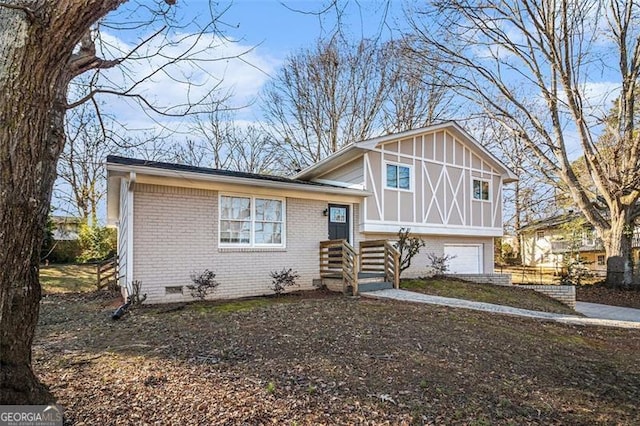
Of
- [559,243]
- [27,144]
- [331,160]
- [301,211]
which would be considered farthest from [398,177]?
[559,243]

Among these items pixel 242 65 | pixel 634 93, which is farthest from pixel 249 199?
pixel 634 93

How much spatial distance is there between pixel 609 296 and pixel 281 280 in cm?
1289

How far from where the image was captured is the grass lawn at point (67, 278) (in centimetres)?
1518

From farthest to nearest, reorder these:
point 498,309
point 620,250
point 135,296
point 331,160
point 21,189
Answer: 1. point 620,250
2. point 331,160
3. point 498,309
4. point 135,296
5. point 21,189

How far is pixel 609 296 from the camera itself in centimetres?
1534

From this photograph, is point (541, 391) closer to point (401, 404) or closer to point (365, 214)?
point (401, 404)

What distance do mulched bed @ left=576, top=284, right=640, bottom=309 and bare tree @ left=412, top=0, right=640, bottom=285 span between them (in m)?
0.57

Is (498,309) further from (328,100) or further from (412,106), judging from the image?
(328,100)

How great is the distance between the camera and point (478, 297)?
37.9ft

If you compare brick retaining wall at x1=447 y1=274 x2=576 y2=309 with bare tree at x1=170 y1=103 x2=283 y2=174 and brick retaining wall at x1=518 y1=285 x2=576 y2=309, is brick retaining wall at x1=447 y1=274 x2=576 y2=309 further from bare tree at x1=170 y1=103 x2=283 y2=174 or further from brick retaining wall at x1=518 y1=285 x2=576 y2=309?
bare tree at x1=170 y1=103 x2=283 y2=174

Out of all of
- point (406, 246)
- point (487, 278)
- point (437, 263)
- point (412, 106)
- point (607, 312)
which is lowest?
point (607, 312)

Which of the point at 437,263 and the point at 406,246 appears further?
the point at 437,263

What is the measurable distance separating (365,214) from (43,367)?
9799 millimetres

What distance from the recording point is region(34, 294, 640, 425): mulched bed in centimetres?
342
